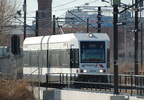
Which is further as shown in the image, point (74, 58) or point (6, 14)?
point (6, 14)

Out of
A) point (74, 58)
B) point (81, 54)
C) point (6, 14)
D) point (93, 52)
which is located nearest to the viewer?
point (74, 58)

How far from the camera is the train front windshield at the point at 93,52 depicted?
32.5 metres

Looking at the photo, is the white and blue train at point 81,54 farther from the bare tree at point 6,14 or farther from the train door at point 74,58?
the bare tree at point 6,14

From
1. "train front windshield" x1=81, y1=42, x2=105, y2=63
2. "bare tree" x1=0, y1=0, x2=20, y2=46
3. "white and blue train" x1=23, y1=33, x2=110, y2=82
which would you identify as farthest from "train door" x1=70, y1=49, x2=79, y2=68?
"bare tree" x1=0, y1=0, x2=20, y2=46

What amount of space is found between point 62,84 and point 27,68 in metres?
9.13

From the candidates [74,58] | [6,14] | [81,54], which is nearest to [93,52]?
[81,54]

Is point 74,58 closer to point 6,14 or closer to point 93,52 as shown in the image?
point 93,52

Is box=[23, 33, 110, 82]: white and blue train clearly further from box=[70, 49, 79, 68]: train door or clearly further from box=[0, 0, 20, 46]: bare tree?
box=[0, 0, 20, 46]: bare tree

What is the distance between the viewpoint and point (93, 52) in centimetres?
3281

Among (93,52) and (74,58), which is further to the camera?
(93,52)

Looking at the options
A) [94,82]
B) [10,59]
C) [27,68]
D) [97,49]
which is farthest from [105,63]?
[10,59]

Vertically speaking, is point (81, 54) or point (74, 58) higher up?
point (81, 54)

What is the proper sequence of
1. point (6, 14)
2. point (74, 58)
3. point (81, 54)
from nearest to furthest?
point (74, 58)
point (81, 54)
point (6, 14)

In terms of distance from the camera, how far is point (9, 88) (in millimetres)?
29609
